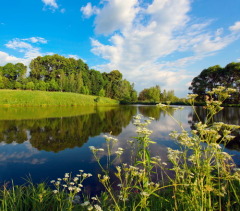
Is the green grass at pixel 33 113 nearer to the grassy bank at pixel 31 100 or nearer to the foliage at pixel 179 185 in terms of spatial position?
the grassy bank at pixel 31 100

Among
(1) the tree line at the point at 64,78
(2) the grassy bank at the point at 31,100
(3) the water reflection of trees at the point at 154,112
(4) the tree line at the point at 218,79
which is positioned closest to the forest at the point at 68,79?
(1) the tree line at the point at 64,78

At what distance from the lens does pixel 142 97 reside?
101250 mm

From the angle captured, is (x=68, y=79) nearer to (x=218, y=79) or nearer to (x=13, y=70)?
(x=13, y=70)

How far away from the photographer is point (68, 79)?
225ft

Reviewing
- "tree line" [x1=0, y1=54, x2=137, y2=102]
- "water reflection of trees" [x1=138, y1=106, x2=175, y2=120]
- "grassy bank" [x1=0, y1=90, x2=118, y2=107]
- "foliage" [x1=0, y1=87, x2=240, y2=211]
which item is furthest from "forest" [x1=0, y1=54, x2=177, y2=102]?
"foliage" [x1=0, y1=87, x2=240, y2=211]

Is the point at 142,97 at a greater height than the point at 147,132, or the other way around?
the point at 142,97

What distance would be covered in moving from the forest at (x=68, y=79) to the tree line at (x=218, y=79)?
2183 cm

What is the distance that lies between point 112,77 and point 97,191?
291 feet

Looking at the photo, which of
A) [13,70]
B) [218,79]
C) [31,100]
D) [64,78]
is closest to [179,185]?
[31,100]

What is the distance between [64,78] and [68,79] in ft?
6.53

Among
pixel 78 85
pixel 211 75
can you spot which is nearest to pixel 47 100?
pixel 78 85

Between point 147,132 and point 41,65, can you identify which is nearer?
point 147,132

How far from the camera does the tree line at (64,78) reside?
65938 millimetres

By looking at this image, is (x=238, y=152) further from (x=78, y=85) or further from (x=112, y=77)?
(x=112, y=77)
